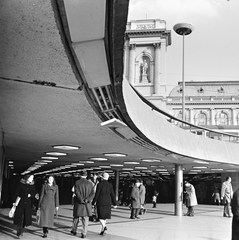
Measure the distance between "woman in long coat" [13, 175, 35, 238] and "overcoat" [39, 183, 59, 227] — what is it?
0.36 metres

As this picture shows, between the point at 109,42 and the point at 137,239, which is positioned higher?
the point at 109,42

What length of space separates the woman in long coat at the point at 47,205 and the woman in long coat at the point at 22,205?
0.36 meters

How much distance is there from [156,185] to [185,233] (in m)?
21.6

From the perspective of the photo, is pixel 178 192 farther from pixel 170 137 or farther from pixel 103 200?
pixel 103 200

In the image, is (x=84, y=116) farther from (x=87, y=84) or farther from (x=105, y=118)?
(x=87, y=84)

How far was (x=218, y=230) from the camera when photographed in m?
11.5

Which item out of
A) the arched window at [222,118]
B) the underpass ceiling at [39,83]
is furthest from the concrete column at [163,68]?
the underpass ceiling at [39,83]

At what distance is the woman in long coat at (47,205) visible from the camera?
8.73 metres

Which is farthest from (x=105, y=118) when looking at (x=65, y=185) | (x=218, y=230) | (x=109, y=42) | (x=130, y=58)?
(x=130, y=58)

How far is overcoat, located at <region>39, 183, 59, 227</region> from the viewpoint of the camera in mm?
→ 8727

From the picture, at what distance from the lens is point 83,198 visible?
29.8ft

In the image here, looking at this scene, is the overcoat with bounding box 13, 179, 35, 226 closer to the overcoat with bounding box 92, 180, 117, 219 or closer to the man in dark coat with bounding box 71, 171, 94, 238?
the man in dark coat with bounding box 71, 171, 94, 238

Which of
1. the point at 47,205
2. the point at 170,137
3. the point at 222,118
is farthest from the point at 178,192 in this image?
the point at 222,118

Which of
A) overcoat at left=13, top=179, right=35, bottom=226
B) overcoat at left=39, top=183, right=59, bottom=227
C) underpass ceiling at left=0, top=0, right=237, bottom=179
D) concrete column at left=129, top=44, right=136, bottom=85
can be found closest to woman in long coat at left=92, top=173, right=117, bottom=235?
overcoat at left=39, top=183, right=59, bottom=227
